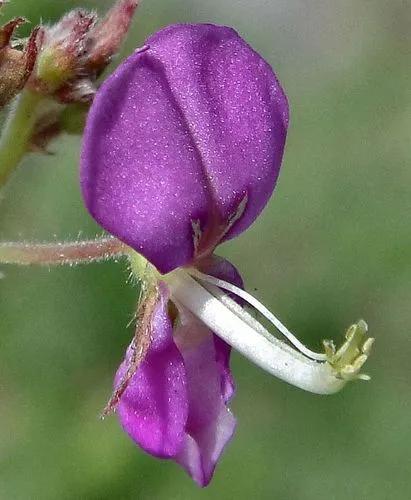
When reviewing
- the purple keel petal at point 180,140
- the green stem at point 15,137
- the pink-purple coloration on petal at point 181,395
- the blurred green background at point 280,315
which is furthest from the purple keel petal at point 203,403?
the blurred green background at point 280,315

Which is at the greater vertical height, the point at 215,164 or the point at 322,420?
the point at 215,164

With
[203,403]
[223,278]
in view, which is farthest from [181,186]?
[203,403]

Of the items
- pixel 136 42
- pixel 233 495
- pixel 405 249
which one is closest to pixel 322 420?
pixel 233 495

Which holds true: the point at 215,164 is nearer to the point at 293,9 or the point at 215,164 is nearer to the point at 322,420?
the point at 322,420

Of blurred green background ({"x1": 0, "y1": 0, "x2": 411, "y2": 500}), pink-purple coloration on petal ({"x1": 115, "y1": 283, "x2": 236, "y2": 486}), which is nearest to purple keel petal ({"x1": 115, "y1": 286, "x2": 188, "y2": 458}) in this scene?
pink-purple coloration on petal ({"x1": 115, "y1": 283, "x2": 236, "y2": 486})

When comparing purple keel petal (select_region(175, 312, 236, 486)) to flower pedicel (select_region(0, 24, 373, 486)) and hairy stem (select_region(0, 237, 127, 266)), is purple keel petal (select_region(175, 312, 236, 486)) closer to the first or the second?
flower pedicel (select_region(0, 24, 373, 486))

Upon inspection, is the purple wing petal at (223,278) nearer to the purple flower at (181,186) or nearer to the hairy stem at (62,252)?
the purple flower at (181,186)
